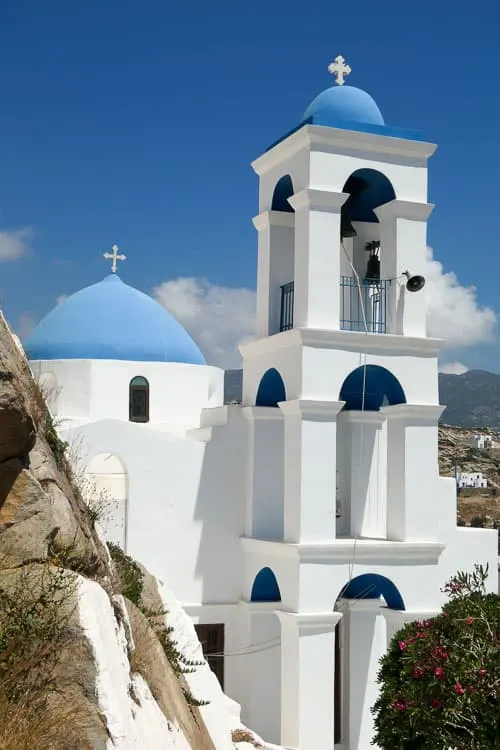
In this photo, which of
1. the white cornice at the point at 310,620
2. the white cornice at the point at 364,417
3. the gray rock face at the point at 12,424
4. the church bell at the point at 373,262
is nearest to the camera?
the gray rock face at the point at 12,424

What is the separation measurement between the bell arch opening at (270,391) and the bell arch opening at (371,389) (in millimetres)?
935

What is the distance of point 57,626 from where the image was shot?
4895 millimetres

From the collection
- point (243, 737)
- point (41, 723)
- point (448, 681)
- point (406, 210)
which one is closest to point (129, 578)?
point (243, 737)

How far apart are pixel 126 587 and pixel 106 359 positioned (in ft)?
27.5

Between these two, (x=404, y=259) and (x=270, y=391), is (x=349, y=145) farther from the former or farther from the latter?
(x=270, y=391)

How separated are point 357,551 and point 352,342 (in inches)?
115

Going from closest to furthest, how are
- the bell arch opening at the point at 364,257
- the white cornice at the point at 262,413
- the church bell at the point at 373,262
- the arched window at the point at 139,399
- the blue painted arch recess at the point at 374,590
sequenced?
the blue painted arch recess at the point at 374,590 < the bell arch opening at the point at 364,257 < the white cornice at the point at 262,413 < the church bell at the point at 373,262 < the arched window at the point at 139,399

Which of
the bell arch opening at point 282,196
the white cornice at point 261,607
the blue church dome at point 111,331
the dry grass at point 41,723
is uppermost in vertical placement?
the bell arch opening at point 282,196

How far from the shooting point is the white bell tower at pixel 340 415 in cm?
1308

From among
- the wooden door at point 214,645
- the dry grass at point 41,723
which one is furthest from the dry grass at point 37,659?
the wooden door at point 214,645

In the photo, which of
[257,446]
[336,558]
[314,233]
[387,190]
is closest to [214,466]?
[257,446]

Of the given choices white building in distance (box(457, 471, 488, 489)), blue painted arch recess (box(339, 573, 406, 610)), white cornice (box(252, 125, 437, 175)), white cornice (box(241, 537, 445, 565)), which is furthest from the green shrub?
white building in distance (box(457, 471, 488, 489))

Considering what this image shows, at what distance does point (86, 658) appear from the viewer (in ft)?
16.1

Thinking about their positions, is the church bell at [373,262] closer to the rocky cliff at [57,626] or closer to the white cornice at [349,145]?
the white cornice at [349,145]
